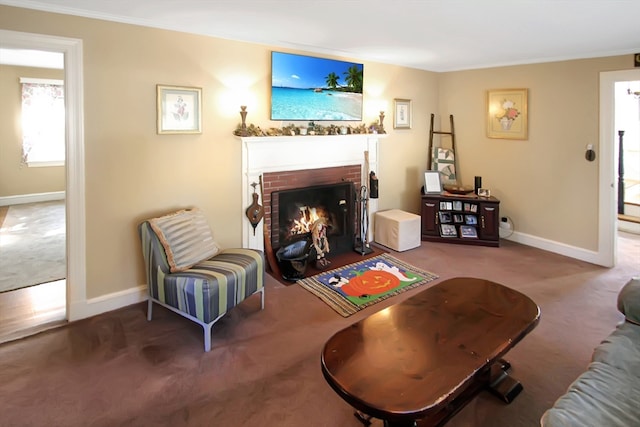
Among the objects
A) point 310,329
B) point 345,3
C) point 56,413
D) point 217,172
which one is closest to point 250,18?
point 345,3

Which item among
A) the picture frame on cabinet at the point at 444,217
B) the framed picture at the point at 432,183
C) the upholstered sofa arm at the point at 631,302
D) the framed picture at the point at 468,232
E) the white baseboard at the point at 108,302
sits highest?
the framed picture at the point at 432,183

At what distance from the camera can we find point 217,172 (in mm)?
3578

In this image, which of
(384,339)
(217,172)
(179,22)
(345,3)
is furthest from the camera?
(217,172)

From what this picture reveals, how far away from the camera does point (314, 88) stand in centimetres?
411

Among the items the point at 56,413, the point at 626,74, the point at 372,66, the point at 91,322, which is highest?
the point at 372,66

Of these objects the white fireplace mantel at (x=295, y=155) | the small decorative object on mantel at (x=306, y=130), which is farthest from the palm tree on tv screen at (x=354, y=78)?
the white fireplace mantel at (x=295, y=155)

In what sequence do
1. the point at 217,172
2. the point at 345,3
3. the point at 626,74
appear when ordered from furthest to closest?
the point at 626,74
the point at 217,172
the point at 345,3

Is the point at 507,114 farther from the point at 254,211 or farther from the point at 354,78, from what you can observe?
the point at 254,211

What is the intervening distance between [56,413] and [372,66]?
4308 millimetres

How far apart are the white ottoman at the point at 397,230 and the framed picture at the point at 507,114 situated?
1572mm

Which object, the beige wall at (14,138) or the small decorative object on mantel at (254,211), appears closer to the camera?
the small decorative object on mantel at (254,211)

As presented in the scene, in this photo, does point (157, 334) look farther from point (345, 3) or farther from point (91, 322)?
point (345, 3)

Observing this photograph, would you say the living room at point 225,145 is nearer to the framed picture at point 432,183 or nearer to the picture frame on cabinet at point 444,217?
the framed picture at point 432,183

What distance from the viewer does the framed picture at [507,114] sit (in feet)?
15.6
